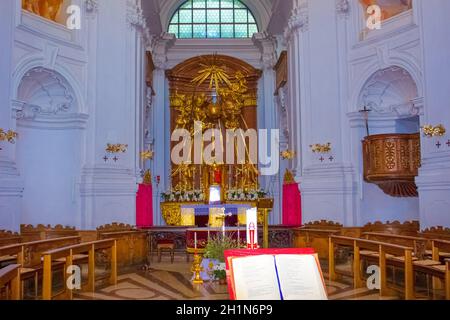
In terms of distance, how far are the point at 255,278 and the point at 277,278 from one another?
0.17 metres

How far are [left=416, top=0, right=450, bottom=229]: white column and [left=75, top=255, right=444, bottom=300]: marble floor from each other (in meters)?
2.76

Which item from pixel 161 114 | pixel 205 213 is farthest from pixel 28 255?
pixel 161 114

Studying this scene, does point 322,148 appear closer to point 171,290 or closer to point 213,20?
point 171,290

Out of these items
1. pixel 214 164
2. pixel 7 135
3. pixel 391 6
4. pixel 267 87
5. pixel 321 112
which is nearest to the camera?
pixel 7 135

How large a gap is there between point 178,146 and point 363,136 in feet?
26.6

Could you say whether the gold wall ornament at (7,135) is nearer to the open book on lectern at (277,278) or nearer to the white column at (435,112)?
the open book on lectern at (277,278)

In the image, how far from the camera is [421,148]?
413 inches

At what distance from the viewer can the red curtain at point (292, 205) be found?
13625 mm

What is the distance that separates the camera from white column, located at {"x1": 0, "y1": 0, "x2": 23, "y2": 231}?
9.91m

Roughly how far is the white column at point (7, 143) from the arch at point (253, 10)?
404 inches

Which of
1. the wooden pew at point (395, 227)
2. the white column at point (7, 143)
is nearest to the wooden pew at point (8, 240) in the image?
the white column at point (7, 143)

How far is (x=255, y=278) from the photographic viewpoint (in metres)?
3.71
